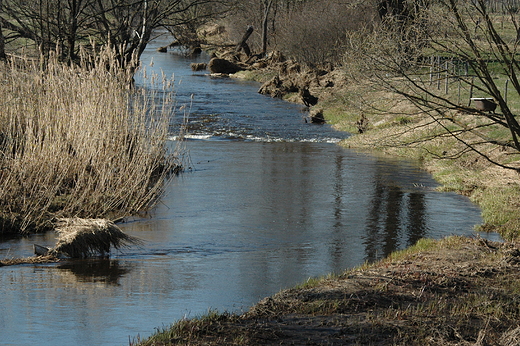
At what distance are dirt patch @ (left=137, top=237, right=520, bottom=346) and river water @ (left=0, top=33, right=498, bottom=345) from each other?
3.24 feet

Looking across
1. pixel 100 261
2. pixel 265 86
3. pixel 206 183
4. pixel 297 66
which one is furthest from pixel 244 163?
pixel 297 66

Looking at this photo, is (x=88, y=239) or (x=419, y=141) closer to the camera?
(x=419, y=141)

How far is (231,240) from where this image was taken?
11914 mm

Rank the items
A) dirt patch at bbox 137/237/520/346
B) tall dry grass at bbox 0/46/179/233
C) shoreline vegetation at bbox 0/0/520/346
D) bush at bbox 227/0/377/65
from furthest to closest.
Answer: bush at bbox 227/0/377/65 → tall dry grass at bbox 0/46/179/233 → shoreline vegetation at bbox 0/0/520/346 → dirt patch at bbox 137/237/520/346

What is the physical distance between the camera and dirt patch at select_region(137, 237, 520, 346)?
6219mm

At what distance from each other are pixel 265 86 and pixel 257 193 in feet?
85.2

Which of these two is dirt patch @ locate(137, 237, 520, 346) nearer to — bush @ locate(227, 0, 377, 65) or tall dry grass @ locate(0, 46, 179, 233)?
tall dry grass @ locate(0, 46, 179, 233)

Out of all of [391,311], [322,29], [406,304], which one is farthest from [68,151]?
[322,29]

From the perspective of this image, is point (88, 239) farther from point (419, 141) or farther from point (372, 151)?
point (372, 151)

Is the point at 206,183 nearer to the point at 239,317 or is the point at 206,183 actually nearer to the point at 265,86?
the point at 239,317

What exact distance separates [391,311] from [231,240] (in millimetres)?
5210

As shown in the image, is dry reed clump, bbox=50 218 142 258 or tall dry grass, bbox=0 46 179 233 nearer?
dry reed clump, bbox=50 218 142 258

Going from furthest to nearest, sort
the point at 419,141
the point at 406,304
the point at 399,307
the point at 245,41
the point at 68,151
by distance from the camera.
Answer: the point at 245,41
the point at 68,151
the point at 419,141
the point at 406,304
the point at 399,307

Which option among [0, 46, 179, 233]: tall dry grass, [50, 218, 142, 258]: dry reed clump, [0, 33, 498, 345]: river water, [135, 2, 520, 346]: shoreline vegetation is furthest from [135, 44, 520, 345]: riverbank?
[0, 46, 179, 233]: tall dry grass
